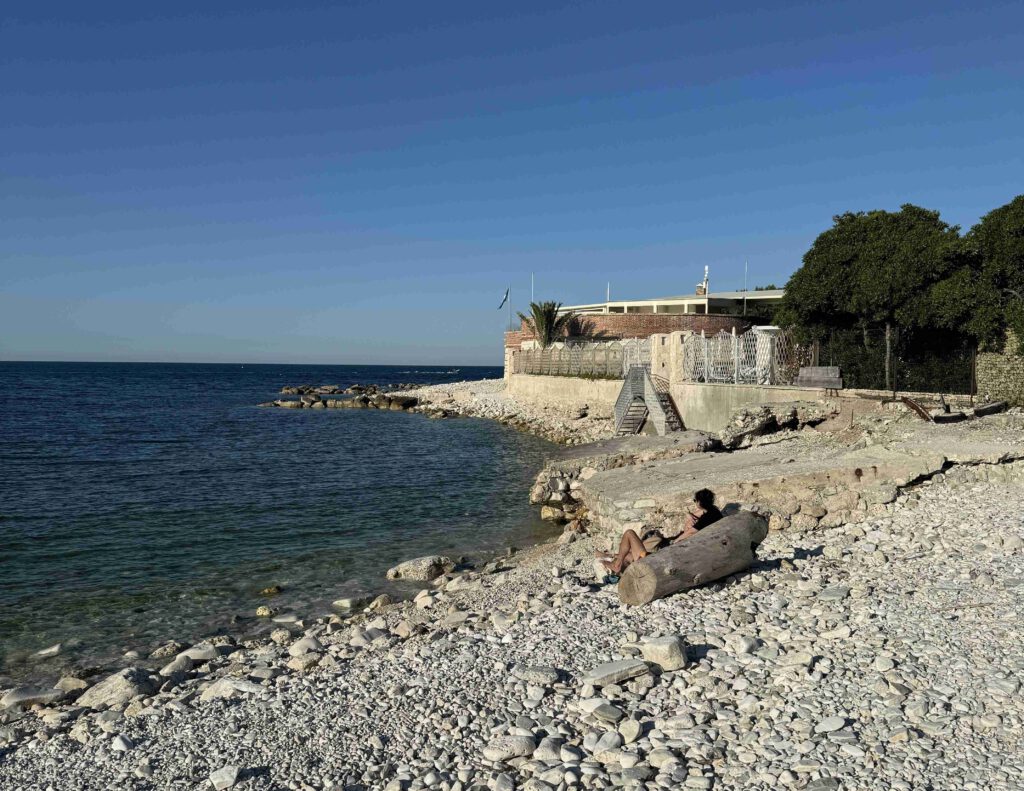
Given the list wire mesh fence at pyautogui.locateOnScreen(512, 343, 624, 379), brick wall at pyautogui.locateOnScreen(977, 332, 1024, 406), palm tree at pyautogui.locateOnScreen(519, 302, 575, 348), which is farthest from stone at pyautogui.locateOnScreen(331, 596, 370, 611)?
palm tree at pyautogui.locateOnScreen(519, 302, 575, 348)

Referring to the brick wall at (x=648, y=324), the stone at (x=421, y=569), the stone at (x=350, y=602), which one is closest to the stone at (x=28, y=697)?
the stone at (x=350, y=602)

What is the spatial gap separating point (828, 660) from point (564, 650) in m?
2.27

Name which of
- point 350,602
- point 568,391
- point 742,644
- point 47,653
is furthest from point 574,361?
point 742,644

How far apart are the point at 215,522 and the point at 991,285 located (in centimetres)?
2020

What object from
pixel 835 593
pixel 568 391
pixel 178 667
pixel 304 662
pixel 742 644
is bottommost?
pixel 178 667

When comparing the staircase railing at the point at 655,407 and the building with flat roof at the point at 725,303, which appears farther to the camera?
the building with flat roof at the point at 725,303

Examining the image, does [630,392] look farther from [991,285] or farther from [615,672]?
[615,672]

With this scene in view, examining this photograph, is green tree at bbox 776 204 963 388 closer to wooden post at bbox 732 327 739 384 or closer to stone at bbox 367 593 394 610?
wooden post at bbox 732 327 739 384

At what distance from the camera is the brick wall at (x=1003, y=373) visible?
18266 mm

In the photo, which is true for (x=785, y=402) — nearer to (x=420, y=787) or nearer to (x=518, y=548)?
(x=518, y=548)

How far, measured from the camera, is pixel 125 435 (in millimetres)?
34188

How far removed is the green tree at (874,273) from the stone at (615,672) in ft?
55.9

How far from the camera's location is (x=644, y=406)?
26.4 metres

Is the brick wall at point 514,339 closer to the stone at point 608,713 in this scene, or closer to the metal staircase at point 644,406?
the metal staircase at point 644,406
